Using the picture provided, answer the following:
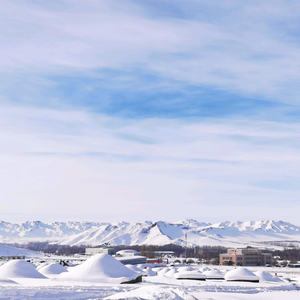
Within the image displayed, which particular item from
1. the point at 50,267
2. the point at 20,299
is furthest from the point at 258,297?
the point at 50,267

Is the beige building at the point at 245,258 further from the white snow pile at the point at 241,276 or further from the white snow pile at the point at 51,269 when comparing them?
the white snow pile at the point at 51,269

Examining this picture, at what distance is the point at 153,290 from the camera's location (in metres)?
20.6

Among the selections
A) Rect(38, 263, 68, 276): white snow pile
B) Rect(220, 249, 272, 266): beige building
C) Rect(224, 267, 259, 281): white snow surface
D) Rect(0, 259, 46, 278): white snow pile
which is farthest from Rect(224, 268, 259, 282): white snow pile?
Rect(220, 249, 272, 266): beige building

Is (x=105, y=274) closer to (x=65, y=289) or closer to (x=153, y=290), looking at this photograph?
(x=65, y=289)

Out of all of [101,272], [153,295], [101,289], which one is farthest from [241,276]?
[153,295]

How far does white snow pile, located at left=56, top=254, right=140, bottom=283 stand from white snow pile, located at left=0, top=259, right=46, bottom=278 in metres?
7.56

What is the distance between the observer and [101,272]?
35.3 m

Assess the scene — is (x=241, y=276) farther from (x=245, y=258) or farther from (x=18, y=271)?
(x=245, y=258)

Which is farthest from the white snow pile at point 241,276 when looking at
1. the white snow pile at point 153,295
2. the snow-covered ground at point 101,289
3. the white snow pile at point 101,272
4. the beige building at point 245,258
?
the beige building at point 245,258

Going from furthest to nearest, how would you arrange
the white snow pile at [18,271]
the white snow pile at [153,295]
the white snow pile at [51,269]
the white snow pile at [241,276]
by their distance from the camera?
1. the white snow pile at [51,269]
2. the white snow pile at [241,276]
3. the white snow pile at [18,271]
4. the white snow pile at [153,295]

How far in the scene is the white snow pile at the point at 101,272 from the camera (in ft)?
114

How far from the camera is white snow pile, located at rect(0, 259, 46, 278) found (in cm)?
4156

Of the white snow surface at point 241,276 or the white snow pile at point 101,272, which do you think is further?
the white snow surface at point 241,276

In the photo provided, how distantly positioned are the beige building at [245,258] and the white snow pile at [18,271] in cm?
9794
